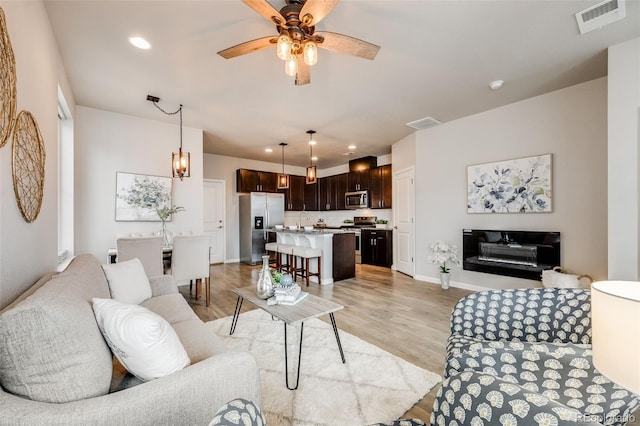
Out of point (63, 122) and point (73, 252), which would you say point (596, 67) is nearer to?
point (63, 122)

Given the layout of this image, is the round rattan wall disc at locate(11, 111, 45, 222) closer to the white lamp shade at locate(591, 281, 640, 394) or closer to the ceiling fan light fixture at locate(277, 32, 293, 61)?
the ceiling fan light fixture at locate(277, 32, 293, 61)

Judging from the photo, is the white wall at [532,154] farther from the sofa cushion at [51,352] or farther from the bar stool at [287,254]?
the sofa cushion at [51,352]

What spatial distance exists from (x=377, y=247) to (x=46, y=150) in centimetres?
558

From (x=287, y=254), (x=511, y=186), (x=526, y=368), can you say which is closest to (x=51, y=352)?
(x=526, y=368)

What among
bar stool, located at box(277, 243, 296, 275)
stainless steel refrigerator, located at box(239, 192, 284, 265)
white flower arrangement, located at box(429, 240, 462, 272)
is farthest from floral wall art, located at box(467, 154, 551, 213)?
stainless steel refrigerator, located at box(239, 192, 284, 265)

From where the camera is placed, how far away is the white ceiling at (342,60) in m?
2.02

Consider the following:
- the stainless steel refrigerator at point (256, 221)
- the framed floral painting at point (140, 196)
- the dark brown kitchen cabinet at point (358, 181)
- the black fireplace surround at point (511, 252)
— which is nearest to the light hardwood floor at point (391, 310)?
the black fireplace surround at point (511, 252)

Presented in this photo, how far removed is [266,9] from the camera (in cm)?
168

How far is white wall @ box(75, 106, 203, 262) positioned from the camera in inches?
147

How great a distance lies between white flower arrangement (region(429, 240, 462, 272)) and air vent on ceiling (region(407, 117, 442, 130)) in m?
1.97

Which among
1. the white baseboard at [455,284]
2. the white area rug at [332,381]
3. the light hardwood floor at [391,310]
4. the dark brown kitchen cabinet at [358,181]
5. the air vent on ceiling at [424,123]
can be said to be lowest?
the light hardwood floor at [391,310]

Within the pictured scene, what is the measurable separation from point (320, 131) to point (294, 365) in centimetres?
382

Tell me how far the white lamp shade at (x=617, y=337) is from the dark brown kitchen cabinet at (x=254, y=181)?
260 inches

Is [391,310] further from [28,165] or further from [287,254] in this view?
[28,165]
